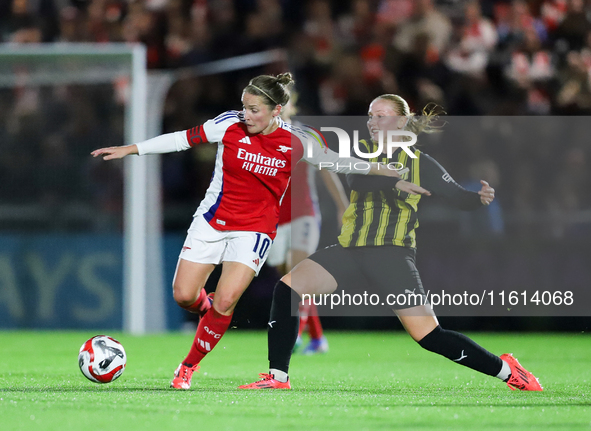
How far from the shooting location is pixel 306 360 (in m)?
7.83

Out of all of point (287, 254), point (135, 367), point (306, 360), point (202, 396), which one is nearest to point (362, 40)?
point (287, 254)

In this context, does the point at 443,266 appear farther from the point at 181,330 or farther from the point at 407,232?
the point at 407,232

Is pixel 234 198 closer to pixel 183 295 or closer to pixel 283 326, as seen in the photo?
pixel 183 295

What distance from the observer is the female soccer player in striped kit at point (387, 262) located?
5246 mm

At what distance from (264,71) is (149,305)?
337 centimetres

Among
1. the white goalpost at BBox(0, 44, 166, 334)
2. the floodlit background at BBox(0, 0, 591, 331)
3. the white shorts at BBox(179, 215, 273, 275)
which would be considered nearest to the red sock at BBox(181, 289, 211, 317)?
the white shorts at BBox(179, 215, 273, 275)

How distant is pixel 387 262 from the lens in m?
5.32

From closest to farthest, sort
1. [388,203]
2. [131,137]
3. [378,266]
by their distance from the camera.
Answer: [378,266]
[388,203]
[131,137]

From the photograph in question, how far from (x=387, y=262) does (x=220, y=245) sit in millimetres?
1069

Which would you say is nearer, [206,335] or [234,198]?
[206,335]

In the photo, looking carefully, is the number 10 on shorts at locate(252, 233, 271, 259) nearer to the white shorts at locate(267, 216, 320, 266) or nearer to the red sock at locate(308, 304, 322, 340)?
the white shorts at locate(267, 216, 320, 266)

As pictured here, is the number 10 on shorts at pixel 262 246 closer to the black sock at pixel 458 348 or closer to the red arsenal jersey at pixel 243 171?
the red arsenal jersey at pixel 243 171

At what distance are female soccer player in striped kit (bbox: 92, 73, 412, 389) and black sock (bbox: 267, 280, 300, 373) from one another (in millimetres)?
255

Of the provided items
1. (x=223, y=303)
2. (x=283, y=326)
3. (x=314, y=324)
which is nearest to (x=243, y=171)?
(x=223, y=303)
